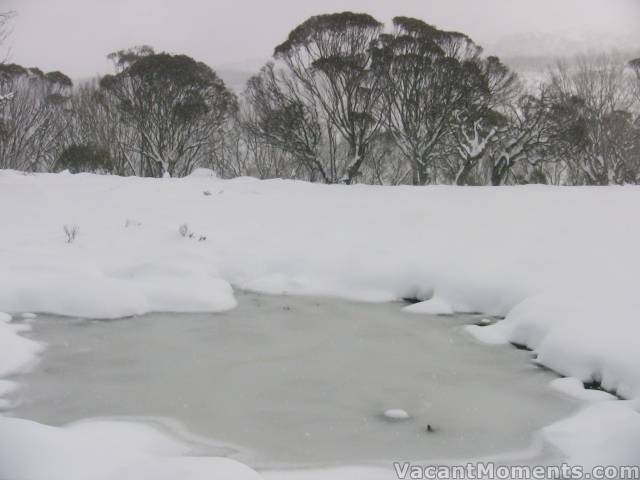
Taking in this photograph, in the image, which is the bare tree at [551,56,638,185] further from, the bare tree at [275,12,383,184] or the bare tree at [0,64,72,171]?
the bare tree at [0,64,72,171]

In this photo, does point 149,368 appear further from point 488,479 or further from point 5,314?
point 488,479

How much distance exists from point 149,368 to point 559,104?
21984mm

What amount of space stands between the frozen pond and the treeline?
15.9 m

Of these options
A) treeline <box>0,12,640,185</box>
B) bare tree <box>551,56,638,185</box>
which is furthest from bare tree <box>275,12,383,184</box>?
bare tree <box>551,56,638,185</box>

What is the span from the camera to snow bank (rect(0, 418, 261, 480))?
7.23ft

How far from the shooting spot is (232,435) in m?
3.04

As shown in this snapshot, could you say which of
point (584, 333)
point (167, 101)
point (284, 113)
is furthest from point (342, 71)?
point (584, 333)

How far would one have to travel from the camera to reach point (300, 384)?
3811 mm

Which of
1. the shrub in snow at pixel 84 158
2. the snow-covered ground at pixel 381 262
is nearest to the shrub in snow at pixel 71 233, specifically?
the snow-covered ground at pixel 381 262

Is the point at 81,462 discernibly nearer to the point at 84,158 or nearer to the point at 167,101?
the point at 167,101

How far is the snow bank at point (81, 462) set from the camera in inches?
86.7

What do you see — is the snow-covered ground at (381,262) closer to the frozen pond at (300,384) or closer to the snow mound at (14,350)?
the snow mound at (14,350)

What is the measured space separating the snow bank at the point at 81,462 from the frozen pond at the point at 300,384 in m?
0.53

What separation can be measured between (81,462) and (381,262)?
16.3 ft
